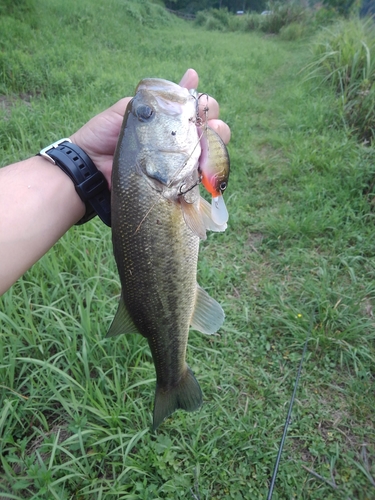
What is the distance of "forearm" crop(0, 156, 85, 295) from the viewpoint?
1522mm

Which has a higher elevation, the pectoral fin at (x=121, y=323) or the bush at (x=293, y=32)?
the pectoral fin at (x=121, y=323)

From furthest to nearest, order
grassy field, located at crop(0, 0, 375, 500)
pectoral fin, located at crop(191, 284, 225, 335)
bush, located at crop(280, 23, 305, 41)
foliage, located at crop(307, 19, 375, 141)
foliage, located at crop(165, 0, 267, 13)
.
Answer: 1. foliage, located at crop(165, 0, 267, 13)
2. bush, located at crop(280, 23, 305, 41)
3. foliage, located at crop(307, 19, 375, 141)
4. grassy field, located at crop(0, 0, 375, 500)
5. pectoral fin, located at crop(191, 284, 225, 335)

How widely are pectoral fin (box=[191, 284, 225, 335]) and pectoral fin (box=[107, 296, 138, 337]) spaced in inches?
12.1

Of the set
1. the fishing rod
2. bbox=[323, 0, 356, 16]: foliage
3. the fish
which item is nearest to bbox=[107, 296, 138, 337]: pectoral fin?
the fish

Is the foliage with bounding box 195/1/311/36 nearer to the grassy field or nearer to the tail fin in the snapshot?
the grassy field

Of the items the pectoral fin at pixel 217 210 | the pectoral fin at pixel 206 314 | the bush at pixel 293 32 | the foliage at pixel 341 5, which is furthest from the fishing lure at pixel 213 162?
the foliage at pixel 341 5

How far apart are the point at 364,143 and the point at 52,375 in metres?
4.88

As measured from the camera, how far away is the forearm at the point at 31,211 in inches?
59.9

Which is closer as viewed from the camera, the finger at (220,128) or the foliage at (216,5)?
the finger at (220,128)

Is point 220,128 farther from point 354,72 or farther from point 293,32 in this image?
point 293,32

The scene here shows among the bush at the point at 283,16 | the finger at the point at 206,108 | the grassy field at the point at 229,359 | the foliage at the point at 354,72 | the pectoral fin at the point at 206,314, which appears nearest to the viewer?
the finger at the point at 206,108

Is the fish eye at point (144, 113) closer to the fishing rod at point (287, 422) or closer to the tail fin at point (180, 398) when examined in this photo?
the tail fin at point (180, 398)

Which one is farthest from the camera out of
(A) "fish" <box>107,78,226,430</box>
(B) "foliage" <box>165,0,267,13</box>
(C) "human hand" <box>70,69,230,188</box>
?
(B) "foliage" <box>165,0,267,13</box>

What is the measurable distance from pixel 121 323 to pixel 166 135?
2.60 feet
